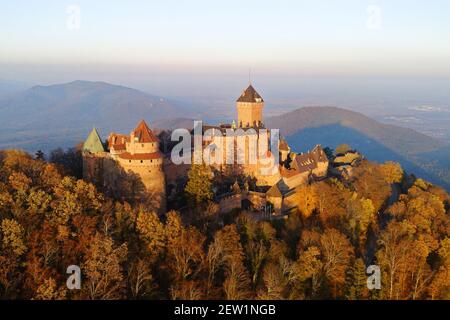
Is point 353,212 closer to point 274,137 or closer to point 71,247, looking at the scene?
point 274,137

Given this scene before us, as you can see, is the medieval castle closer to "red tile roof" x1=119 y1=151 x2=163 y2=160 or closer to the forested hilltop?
Result: "red tile roof" x1=119 y1=151 x2=163 y2=160

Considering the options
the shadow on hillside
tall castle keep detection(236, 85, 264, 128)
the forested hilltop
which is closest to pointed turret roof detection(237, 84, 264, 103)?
tall castle keep detection(236, 85, 264, 128)

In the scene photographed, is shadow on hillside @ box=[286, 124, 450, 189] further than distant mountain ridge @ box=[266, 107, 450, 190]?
No

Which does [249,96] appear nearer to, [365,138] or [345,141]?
[345,141]

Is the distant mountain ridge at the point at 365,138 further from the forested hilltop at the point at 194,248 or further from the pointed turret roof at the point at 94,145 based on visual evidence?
the pointed turret roof at the point at 94,145

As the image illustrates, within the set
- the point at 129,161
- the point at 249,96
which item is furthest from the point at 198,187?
the point at 249,96

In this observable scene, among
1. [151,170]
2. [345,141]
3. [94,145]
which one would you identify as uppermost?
[94,145]
